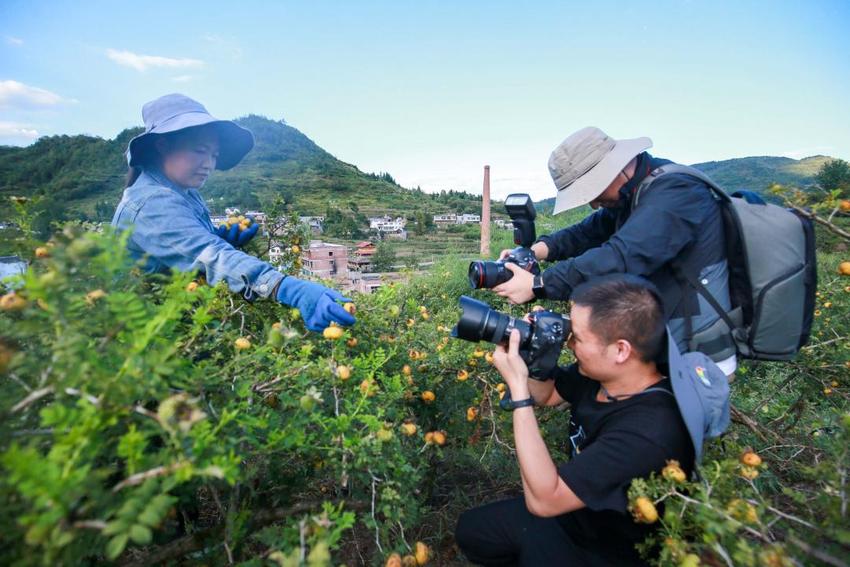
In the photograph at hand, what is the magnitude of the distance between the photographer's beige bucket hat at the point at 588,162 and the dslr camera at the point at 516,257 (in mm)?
133

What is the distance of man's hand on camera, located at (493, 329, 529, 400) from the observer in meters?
1.13

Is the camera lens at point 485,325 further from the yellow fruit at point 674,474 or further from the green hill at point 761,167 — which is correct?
the green hill at point 761,167

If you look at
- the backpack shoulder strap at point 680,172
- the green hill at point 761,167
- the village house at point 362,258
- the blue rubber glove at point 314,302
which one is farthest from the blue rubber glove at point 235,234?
the green hill at point 761,167

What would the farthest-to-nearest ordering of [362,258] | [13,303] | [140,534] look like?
[362,258]
[13,303]
[140,534]

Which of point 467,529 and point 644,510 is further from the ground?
point 644,510

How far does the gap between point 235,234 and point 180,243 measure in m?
0.34

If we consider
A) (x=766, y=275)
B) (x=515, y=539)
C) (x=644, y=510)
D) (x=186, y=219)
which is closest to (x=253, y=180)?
(x=186, y=219)

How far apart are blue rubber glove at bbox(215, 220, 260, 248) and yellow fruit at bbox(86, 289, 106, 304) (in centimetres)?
99

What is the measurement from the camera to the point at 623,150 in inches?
59.2

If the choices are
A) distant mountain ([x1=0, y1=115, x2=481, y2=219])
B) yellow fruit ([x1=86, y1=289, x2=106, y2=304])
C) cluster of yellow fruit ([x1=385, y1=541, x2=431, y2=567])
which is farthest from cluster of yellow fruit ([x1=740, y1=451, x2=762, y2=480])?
distant mountain ([x1=0, y1=115, x2=481, y2=219])

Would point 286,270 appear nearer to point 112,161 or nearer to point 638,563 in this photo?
point 638,563

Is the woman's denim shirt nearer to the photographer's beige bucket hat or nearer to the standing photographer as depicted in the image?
the standing photographer

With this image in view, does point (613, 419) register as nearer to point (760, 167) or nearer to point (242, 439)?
point (242, 439)

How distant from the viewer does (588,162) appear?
156 cm
